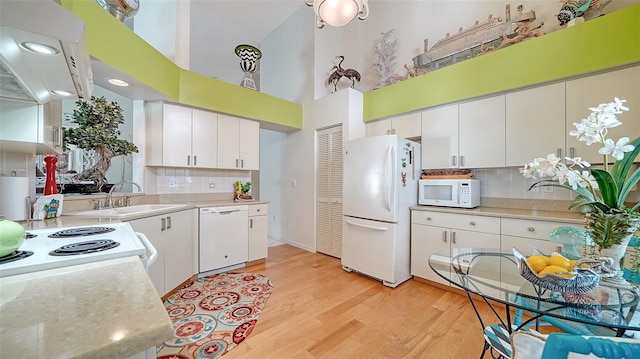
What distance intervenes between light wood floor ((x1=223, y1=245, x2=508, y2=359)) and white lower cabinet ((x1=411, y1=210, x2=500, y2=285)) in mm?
Answer: 221

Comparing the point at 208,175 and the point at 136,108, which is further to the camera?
the point at 208,175

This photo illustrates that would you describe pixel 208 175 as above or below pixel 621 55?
below

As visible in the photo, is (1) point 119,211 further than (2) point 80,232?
Yes

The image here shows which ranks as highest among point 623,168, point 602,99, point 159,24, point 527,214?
point 159,24

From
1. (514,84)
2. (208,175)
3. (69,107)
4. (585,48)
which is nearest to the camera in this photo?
(585,48)

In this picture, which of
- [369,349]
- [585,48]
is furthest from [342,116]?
[369,349]

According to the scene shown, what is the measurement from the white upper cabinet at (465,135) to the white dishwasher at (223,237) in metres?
2.39

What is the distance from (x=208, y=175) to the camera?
335 centimetres

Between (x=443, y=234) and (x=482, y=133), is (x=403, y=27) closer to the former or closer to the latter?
(x=482, y=133)

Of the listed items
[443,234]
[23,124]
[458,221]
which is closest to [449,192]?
[458,221]

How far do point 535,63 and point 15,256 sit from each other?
11.6ft

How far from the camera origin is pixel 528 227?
2.04 metres

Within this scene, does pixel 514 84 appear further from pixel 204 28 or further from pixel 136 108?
pixel 204 28

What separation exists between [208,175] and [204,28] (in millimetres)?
3160
